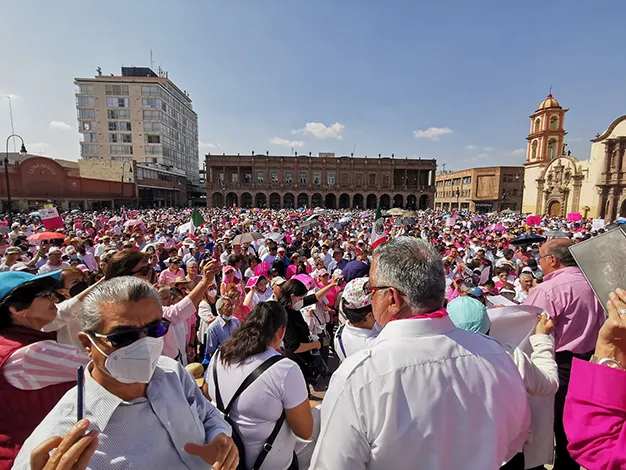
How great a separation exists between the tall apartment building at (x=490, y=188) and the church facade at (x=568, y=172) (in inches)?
490

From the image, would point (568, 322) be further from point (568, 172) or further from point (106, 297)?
point (568, 172)

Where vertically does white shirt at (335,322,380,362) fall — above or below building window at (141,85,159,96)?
below

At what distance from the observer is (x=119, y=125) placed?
5772 cm

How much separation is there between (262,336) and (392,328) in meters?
1.07

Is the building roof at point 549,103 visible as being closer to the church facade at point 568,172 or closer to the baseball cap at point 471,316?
the church facade at point 568,172

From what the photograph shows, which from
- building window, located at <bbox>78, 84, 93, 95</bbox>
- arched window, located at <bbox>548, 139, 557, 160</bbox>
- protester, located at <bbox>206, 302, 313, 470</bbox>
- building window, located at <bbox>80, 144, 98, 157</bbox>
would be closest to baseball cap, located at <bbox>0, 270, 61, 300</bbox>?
protester, located at <bbox>206, 302, 313, 470</bbox>

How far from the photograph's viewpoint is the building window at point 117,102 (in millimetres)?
57250

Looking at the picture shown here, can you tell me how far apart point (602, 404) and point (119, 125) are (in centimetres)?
7076

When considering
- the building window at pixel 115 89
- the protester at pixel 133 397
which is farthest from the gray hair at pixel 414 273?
the building window at pixel 115 89

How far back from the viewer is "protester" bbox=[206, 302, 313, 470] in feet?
6.13

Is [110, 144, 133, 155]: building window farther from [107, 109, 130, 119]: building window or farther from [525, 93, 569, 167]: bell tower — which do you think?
[525, 93, 569, 167]: bell tower

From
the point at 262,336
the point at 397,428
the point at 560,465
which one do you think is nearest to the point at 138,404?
the point at 262,336

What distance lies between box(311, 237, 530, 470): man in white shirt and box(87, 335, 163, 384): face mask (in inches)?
32.1

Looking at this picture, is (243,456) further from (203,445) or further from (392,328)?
(392,328)
